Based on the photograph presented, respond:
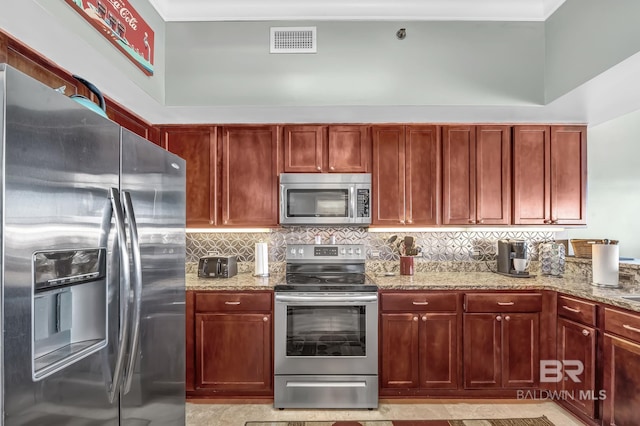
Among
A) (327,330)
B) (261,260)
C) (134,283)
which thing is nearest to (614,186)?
(327,330)

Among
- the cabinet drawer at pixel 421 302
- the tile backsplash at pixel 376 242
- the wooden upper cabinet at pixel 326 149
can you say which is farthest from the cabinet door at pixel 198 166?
the cabinet drawer at pixel 421 302

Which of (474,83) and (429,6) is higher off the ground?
(429,6)

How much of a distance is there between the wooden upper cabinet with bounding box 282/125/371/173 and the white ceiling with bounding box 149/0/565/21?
2.93 feet

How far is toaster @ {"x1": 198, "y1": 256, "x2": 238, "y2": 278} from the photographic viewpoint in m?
3.01

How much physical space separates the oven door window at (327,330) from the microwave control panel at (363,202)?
0.83 metres

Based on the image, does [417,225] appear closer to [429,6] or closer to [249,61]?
[429,6]

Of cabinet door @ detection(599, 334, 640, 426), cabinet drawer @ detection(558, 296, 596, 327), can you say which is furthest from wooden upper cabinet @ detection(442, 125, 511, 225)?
cabinet door @ detection(599, 334, 640, 426)

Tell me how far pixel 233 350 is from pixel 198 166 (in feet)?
5.36

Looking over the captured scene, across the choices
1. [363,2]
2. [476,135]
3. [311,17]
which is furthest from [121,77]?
[476,135]

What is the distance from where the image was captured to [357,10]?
2.70m

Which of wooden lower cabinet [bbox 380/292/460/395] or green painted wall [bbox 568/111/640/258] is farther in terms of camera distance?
green painted wall [bbox 568/111/640/258]

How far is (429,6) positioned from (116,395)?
313cm

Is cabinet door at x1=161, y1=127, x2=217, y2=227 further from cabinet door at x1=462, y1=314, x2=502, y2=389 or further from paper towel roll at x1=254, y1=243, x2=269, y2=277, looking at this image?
cabinet door at x1=462, y1=314, x2=502, y2=389

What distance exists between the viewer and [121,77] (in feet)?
7.19
